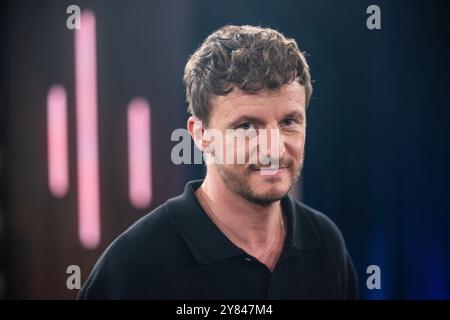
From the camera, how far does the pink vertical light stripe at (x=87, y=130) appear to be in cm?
200

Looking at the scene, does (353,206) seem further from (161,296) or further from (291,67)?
(161,296)

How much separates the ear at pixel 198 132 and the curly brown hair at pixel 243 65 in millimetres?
24

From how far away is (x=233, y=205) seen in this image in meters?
1.82

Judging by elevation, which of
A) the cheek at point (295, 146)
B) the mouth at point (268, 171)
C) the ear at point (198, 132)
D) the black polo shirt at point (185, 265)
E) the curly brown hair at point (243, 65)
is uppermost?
the curly brown hair at point (243, 65)

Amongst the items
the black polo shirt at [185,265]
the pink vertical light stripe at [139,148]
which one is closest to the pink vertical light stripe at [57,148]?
the pink vertical light stripe at [139,148]

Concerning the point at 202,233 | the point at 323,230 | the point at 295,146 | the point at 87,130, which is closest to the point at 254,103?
the point at 295,146

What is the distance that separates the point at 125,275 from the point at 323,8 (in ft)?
3.97

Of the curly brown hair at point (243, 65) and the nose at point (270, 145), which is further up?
the curly brown hair at point (243, 65)

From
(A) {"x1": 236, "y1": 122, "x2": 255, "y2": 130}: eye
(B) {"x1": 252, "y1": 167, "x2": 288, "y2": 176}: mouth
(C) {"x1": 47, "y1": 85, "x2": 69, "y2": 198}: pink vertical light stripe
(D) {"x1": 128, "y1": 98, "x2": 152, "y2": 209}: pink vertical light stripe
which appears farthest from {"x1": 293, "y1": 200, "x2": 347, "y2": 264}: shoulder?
(C) {"x1": 47, "y1": 85, "x2": 69, "y2": 198}: pink vertical light stripe

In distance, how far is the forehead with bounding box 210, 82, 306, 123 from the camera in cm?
172

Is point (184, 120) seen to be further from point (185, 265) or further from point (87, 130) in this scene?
point (185, 265)

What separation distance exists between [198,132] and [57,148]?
22.0 inches

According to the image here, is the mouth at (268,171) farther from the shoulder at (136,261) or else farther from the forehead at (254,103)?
the shoulder at (136,261)

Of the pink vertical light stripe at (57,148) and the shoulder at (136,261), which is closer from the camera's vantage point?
the shoulder at (136,261)
